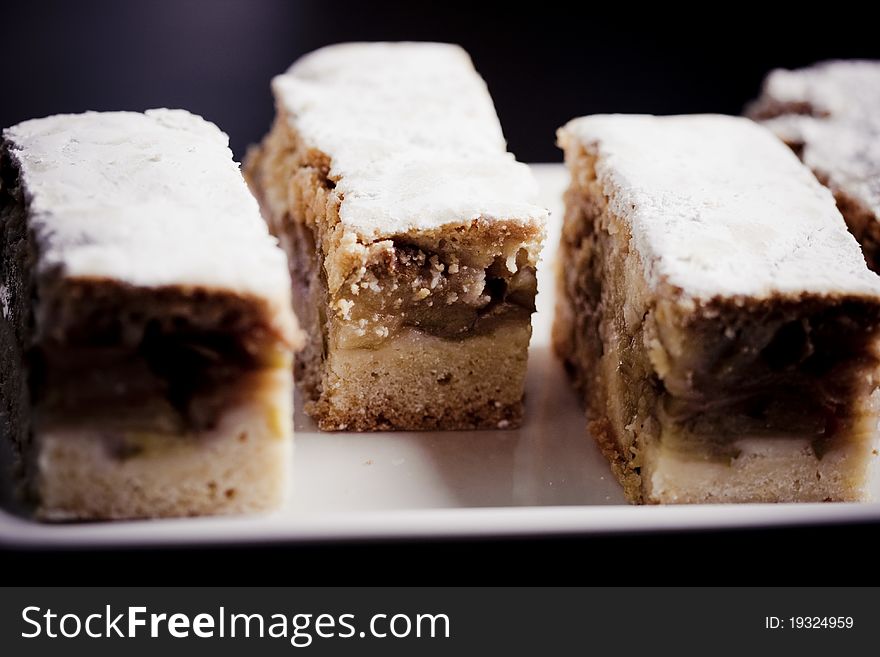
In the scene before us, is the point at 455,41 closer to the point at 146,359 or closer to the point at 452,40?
the point at 452,40

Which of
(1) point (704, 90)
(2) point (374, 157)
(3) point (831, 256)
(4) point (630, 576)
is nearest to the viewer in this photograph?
(4) point (630, 576)

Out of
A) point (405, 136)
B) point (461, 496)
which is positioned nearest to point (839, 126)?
point (405, 136)

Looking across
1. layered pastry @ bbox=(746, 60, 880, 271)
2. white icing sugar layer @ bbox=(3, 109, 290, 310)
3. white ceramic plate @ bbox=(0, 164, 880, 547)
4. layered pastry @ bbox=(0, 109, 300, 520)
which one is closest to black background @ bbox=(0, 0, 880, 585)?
layered pastry @ bbox=(746, 60, 880, 271)

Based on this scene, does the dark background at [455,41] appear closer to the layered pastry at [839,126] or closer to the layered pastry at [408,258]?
the layered pastry at [839,126]

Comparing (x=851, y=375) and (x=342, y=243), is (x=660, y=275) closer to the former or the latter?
(x=851, y=375)

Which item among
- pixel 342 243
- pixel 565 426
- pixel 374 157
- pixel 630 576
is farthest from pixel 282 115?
pixel 630 576

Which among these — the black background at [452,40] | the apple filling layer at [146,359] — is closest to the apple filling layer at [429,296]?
the apple filling layer at [146,359]

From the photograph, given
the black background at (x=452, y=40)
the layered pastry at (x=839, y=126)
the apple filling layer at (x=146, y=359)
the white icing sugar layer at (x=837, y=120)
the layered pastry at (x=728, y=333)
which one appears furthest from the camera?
the black background at (x=452, y=40)
